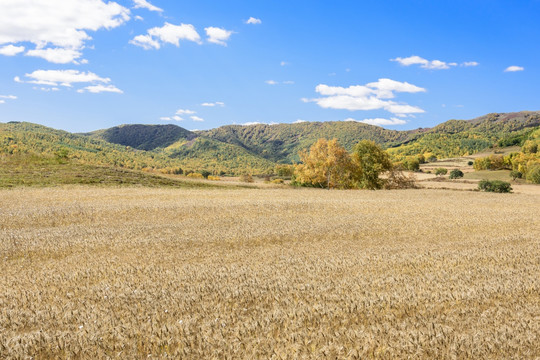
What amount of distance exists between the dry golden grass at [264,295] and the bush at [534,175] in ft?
270

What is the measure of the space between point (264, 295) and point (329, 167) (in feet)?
160

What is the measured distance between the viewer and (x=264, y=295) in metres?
5.61

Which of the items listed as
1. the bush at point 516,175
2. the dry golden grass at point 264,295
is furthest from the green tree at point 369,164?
the bush at point 516,175

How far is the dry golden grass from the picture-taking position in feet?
13.0

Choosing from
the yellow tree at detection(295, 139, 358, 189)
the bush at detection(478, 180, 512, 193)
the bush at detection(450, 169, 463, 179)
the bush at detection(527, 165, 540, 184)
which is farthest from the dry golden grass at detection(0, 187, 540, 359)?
the bush at detection(450, 169, 463, 179)

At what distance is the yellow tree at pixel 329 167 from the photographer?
53.1 metres

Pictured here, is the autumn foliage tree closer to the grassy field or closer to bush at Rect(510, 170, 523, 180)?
the grassy field

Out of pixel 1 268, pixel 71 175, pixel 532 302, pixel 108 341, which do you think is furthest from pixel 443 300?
pixel 71 175

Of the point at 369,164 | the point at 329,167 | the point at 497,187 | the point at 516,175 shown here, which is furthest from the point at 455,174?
the point at 329,167

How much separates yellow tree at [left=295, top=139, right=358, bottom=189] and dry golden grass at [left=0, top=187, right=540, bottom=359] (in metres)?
40.9

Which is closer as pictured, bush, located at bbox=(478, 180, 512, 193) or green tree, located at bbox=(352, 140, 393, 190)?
green tree, located at bbox=(352, 140, 393, 190)

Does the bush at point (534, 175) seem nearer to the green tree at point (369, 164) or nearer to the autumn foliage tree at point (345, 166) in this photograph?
the autumn foliage tree at point (345, 166)

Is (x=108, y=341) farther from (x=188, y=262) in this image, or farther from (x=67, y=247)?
(x=67, y=247)

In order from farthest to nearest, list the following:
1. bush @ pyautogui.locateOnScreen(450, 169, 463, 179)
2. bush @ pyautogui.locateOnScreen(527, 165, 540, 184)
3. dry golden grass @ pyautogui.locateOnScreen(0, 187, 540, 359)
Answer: bush @ pyautogui.locateOnScreen(450, 169, 463, 179) < bush @ pyautogui.locateOnScreen(527, 165, 540, 184) < dry golden grass @ pyautogui.locateOnScreen(0, 187, 540, 359)
